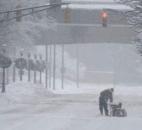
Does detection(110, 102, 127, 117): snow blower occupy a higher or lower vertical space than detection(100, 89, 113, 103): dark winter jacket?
lower

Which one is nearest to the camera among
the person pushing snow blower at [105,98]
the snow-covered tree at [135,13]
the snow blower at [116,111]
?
the snow blower at [116,111]

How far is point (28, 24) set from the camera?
73.2 m

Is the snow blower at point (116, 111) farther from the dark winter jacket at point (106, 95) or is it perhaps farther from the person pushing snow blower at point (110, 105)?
the dark winter jacket at point (106, 95)

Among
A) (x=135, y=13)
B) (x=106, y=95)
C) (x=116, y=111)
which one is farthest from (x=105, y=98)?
(x=135, y=13)

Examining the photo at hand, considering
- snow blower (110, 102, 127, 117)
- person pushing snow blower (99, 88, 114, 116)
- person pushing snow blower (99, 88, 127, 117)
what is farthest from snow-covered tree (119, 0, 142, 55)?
snow blower (110, 102, 127, 117)

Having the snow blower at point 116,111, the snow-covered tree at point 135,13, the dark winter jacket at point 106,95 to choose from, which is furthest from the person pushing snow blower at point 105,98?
the snow-covered tree at point 135,13

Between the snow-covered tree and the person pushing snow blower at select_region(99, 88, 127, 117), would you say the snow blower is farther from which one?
the snow-covered tree

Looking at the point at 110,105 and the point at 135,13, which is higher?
the point at 135,13

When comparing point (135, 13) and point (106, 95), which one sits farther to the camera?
point (135, 13)

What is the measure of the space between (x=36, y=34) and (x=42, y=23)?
4.66 ft

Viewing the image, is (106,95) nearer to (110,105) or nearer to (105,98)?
(105,98)

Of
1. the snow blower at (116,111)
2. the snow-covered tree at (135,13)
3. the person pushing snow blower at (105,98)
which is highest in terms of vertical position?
the snow-covered tree at (135,13)

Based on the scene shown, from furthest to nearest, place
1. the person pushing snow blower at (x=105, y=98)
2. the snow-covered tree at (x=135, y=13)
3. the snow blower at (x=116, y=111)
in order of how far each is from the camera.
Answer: the snow-covered tree at (x=135, y=13) < the person pushing snow blower at (x=105, y=98) < the snow blower at (x=116, y=111)

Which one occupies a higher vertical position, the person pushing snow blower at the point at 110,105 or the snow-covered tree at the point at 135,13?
the snow-covered tree at the point at 135,13
